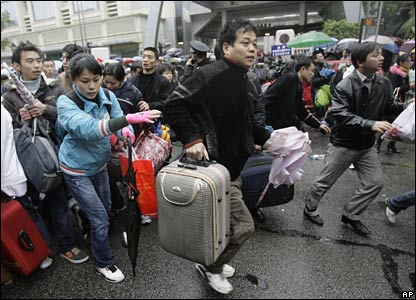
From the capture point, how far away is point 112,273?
2.48 meters

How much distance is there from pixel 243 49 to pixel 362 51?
5.24 ft

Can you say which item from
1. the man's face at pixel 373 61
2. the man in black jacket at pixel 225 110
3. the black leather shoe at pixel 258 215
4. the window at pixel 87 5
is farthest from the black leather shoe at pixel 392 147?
the window at pixel 87 5

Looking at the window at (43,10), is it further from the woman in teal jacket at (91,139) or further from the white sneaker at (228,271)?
the white sneaker at (228,271)

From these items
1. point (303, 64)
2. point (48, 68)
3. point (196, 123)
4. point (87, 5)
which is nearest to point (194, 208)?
point (196, 123)

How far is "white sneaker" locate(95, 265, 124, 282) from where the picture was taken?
246 cm

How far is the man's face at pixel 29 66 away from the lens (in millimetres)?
2633

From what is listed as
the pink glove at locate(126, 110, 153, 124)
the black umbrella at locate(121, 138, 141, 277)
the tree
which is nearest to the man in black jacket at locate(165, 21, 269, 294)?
the pink glove at locate(126, 110, 153, 124)

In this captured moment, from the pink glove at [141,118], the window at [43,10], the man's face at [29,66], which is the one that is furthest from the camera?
the window at [43,10]

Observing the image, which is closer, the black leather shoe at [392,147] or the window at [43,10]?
the black leather shoe at [392,147]

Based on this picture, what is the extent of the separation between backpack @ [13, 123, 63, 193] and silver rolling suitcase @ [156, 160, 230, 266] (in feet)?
3.46

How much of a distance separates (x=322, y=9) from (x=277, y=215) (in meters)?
39.5

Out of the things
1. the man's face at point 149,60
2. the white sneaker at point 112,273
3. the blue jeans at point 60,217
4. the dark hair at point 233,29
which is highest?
the dark hair at point 233,29

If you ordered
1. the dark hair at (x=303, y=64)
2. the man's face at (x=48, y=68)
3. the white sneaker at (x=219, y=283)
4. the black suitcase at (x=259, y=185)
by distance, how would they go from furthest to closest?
1. the man's face at (x=48, y=68)
2. the dark hair at (x=303, y=64)
3. the black suitcase at (x=259, y=185)
4. the white sneaker at (x=219, y=283)

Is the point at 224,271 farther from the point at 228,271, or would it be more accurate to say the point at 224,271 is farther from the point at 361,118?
the point at 361,118
